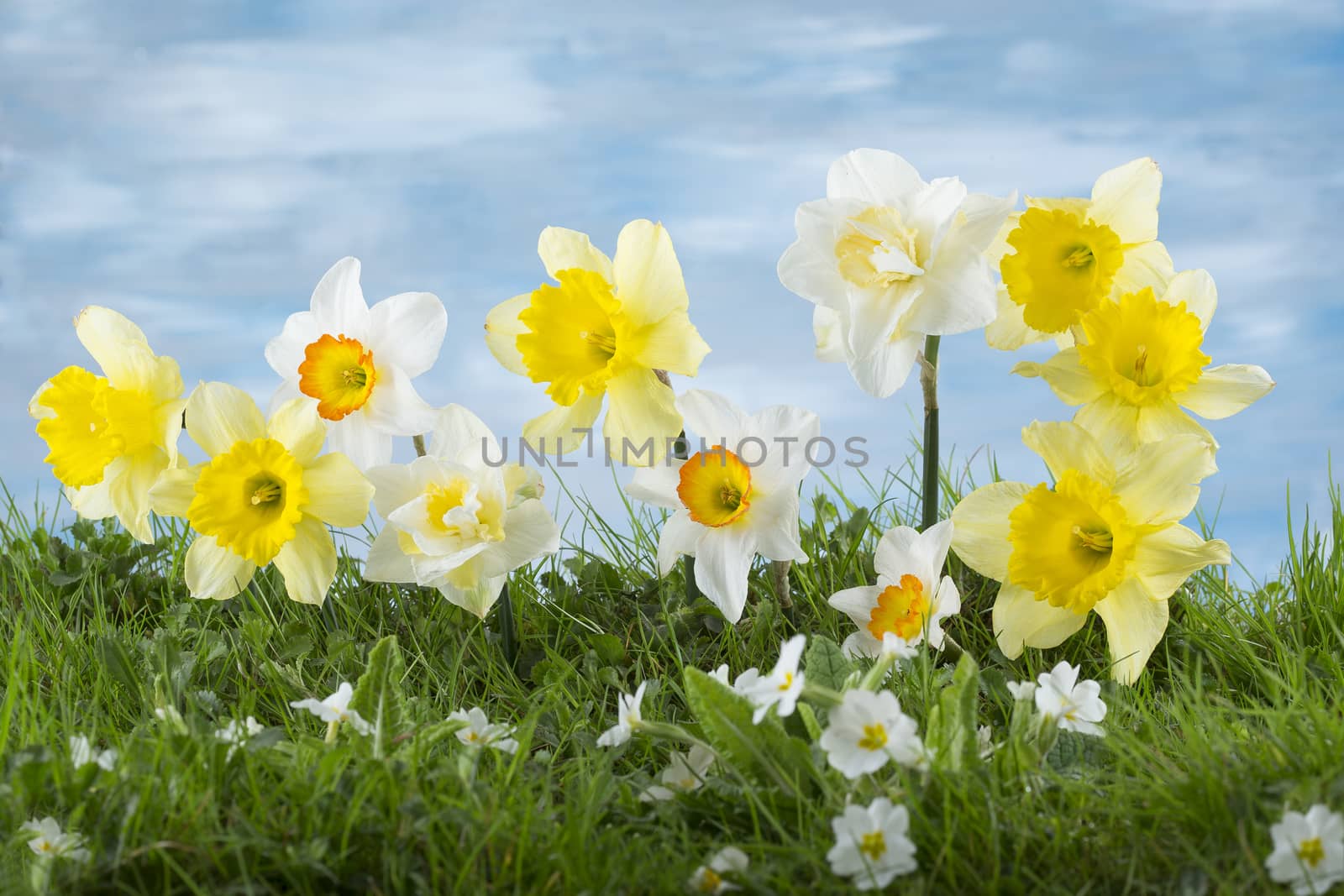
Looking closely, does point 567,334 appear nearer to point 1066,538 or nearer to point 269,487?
point 269,487

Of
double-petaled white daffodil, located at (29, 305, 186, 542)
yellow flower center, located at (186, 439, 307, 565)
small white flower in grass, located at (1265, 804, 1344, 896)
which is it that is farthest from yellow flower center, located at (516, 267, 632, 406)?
small white flower in grass, located at (1265, 804, 1344, 896)

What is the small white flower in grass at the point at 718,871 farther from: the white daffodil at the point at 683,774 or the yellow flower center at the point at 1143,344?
the yellow flower center at the point at 1143,344

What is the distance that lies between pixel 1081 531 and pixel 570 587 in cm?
122

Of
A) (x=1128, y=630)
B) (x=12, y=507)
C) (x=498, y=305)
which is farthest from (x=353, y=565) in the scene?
(x=1128, y=630)

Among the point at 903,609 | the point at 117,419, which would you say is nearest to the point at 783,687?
the point at 903,609

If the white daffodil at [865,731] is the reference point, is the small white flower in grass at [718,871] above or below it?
below

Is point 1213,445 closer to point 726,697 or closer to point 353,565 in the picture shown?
point 726,697

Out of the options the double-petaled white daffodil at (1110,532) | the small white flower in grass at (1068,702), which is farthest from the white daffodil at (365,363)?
the small white flower in grass at (1068,702)

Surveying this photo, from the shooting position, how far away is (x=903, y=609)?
2322 mm

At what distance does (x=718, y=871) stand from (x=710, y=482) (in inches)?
36.1

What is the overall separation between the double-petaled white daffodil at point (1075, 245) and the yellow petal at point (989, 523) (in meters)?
0.34

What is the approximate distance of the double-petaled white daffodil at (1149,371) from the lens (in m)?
2.33

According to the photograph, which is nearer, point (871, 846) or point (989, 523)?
point (871, 846)

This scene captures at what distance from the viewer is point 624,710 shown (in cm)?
180
